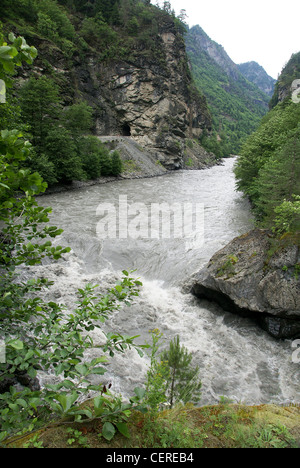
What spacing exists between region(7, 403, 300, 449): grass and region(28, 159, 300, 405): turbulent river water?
2558mm

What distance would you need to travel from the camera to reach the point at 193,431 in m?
2.59

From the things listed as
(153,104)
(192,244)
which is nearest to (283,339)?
(192,244)

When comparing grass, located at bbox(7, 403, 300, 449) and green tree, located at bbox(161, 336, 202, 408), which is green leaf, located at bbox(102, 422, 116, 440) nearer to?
grass, located at bbox(7, 403, 300, 449)

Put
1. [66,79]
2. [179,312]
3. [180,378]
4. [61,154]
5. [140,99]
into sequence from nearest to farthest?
[180,378] < [179,312] < [61,154] < [66,79] < [140,99]

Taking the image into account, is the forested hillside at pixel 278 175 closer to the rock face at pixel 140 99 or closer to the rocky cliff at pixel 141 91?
the rocky cliff at pixel 141 91

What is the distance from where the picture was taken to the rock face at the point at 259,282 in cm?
690

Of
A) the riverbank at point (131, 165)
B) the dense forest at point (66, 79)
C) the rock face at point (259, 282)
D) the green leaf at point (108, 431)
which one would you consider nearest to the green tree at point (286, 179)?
the rock face at point (259, 282)

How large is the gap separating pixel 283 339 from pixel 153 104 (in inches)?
2140

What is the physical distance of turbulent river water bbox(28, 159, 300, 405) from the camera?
18.6 ft

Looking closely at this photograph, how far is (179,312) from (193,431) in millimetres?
5477

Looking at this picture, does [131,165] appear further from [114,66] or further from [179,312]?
[179,312]

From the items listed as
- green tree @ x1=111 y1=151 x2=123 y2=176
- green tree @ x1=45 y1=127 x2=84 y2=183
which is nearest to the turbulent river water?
green tree @ x1=45 y1=127 x2=84 y2=183

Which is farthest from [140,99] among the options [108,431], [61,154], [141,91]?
Result: [108,431]

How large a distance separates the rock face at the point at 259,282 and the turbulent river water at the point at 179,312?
0.42 metres
